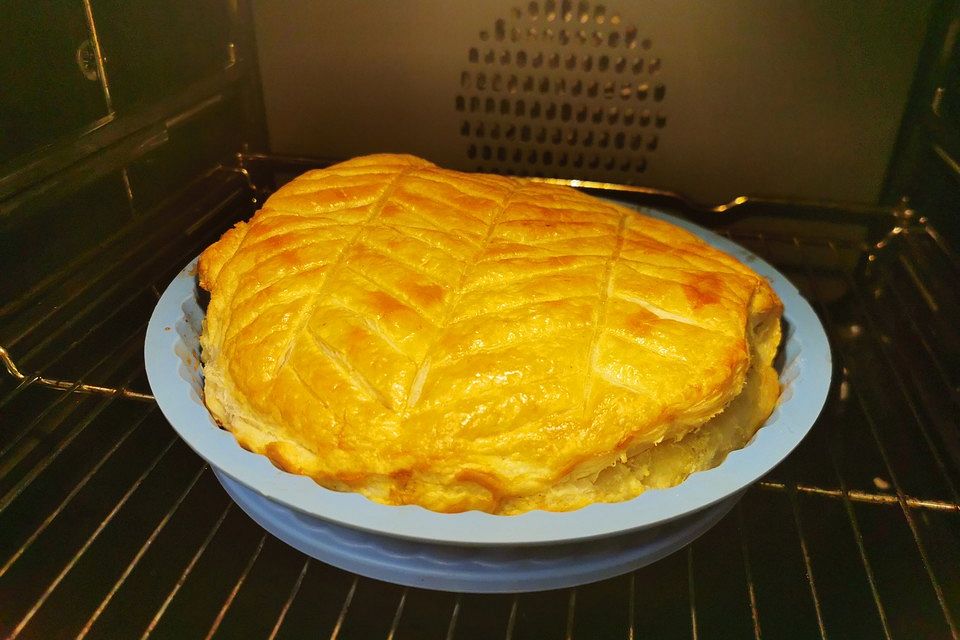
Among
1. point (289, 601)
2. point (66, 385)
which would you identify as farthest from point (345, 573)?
point (66, 385)

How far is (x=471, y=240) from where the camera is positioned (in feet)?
3.84

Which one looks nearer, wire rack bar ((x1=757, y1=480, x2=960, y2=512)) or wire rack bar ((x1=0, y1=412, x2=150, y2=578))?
wire rack bar ((x1=0, y1=412, x2=150, y2=578))

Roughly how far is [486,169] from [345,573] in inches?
35.5

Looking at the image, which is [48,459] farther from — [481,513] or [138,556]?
[481,513]

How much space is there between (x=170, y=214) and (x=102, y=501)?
656 millimetres

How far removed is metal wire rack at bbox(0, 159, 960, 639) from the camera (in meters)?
0.92

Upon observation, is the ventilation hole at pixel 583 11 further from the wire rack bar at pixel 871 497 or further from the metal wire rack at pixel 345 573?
the wire rack bar at pixel 871 497

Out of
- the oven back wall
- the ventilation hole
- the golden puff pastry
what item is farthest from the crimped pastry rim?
the ventilation hole

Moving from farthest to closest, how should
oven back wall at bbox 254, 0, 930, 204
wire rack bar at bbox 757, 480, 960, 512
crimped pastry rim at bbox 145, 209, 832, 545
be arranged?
oven back wall at bbox 254, 0, 930, 204 < wire rack bar at bbox 757, 480, 960, 512 < crimped pastry rim at bbox 145, 209, 832, 545

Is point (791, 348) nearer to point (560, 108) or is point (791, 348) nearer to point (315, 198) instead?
point (560, 108)

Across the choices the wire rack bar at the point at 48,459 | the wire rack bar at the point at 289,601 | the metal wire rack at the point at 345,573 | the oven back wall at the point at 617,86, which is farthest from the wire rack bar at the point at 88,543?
the oven back wall at the point at 617,86

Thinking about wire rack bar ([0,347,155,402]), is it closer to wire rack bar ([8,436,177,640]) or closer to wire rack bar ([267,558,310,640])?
wire rack bar ([8,436,177,640])

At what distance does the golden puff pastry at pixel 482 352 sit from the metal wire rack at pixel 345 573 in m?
0.15

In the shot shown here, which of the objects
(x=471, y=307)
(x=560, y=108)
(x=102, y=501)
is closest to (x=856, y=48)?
(x=560, y=108)
